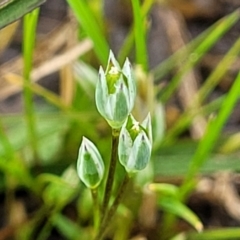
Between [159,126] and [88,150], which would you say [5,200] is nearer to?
[159,126]

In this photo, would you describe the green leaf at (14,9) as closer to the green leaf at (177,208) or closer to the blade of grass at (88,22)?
the blade of grass at (88,22)

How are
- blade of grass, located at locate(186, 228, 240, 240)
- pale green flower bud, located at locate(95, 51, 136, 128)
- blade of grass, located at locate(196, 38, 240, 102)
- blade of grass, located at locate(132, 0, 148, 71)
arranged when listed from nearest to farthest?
1. pale green flower bud, located at locate(95, 51, 136, 128)
2. blade of grass, located at locate(132, 0, 148, 71)
3. blade of grass, located at locate(186, 228, 240, 240)
4. blade of grass, located at locate(196, 38, 240, 102)

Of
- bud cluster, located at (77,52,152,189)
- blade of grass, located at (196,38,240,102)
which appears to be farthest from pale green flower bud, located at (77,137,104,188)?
blade of grass, located at (196,38,240,102)

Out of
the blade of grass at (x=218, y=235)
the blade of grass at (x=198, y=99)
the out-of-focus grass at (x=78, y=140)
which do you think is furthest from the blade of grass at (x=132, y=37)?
the blade of grass at (x=218, y=235)

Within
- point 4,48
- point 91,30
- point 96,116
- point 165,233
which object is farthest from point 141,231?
point 4,48

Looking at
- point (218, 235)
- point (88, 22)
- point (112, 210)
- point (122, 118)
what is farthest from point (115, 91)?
point (218, 235)

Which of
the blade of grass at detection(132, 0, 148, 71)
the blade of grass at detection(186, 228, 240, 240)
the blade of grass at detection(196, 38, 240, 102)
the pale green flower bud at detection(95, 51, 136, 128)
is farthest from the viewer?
the blade of grass at detection(196, 38, 240, 102)

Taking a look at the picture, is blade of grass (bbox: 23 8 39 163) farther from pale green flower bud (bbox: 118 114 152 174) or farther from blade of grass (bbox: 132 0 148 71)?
pale green flower bud (bbox: 118 114 152 174)

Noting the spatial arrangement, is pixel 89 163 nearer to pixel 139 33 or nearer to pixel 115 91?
pixel 115 91
